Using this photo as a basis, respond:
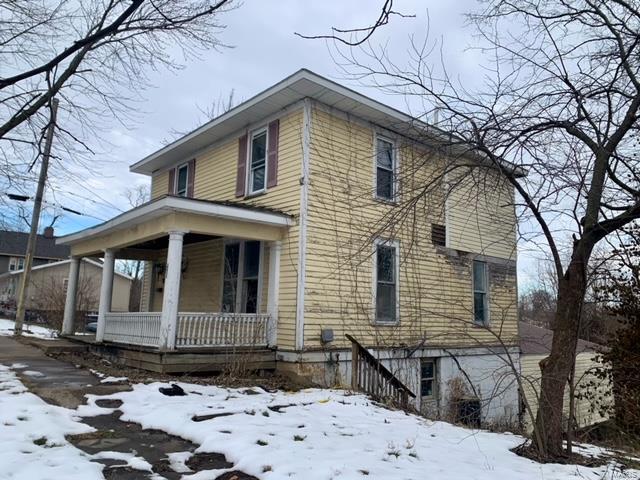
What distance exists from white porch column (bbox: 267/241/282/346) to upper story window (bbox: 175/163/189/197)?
5.09 meters

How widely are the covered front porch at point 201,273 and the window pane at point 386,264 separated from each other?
2.45 metres

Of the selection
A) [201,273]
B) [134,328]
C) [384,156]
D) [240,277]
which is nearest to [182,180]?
[201,273]

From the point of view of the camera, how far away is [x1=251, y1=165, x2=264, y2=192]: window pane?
38.0 feet

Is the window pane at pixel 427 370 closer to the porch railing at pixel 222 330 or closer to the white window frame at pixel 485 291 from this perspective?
the white window frame at pixel 485 291

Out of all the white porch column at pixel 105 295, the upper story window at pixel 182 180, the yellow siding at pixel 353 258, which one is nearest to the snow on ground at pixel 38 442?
the yellow siding at pixel 353 258

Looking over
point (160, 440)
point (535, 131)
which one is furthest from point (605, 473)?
point (160, 440)

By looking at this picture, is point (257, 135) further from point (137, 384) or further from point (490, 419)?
point (490, 419)

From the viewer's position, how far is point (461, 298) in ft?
43.0

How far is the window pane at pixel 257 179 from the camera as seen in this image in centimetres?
1158

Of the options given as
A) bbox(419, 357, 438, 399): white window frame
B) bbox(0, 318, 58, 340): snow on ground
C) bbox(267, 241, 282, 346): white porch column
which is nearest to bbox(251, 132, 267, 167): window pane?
bbox(267, 241, 282, 346): white porch column

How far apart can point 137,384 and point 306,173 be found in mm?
5051

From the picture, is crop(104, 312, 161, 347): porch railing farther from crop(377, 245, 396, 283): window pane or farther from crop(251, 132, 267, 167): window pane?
crop(377, 245, 396, 283): window pane

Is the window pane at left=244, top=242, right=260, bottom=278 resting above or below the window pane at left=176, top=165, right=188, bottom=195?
below

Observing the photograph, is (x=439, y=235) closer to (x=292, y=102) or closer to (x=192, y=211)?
(x=292, y=102)
